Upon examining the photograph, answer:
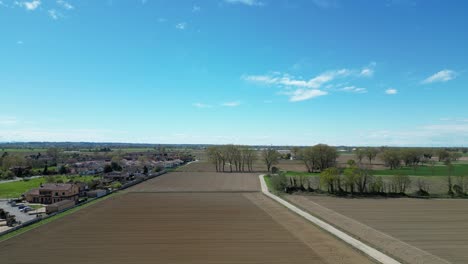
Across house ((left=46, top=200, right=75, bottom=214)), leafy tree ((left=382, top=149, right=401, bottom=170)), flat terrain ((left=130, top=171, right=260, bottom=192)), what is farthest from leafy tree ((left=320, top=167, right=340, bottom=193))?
leafy tree ((left=382, top=149, right=401, bottom=170))

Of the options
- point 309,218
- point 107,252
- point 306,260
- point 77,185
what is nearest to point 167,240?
point 107,252

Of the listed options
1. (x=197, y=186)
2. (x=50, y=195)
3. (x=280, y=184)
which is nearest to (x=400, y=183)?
(x=280, y=184)

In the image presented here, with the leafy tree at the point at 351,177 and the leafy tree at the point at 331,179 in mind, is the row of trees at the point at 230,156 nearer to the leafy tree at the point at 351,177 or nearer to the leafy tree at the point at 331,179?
the leafy tree at the point at 331,179

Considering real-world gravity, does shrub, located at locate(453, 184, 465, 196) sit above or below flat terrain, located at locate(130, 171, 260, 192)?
above

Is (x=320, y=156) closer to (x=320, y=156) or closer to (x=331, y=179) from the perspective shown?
(x=320, y=156)

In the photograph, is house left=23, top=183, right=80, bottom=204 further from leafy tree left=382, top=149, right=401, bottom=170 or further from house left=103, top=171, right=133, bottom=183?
leafy tree left=382, top=149, right=401, bottom=170

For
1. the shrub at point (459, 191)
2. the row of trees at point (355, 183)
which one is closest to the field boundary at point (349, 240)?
the row of trees at point (355, 183)

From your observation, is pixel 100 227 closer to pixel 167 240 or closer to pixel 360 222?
pixel 167 240
